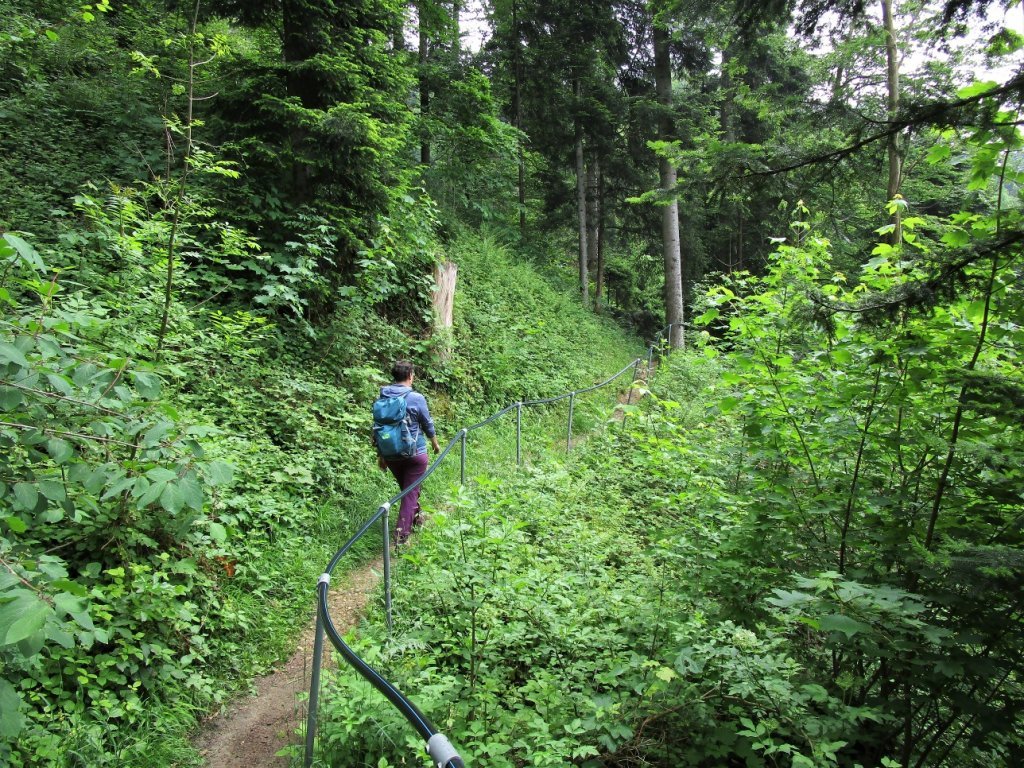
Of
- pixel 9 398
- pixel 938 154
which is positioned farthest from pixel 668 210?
pixel 9 398

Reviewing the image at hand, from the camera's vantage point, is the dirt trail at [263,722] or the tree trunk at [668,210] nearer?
the dirt trail at [263,722]

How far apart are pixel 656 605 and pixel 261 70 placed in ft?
28.2

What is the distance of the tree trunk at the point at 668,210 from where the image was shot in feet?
49.7

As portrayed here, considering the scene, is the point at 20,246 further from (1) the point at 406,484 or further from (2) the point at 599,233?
(2) the point at 599,233

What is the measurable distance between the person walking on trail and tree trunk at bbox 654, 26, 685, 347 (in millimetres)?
11136

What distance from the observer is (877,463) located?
355cm

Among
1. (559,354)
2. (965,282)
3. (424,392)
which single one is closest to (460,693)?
(965,282)

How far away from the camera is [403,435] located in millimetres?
5793

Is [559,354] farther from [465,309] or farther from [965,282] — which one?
[965,282]

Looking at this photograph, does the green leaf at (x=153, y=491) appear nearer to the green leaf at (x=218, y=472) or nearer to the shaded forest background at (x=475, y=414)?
the shaded forest background at (x=475, y=414)

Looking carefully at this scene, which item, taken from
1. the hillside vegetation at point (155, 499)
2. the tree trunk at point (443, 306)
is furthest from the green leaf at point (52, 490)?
the tree trunk at point (443, 306)

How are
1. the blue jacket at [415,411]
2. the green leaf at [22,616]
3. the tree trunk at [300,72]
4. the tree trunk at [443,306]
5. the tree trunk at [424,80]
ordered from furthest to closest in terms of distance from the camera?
the tree trunk at [424,80], the tree trunk at [443,306], the tree trunk at [300,72], the blue jacket at [415,411], the green leaf at [22,616]

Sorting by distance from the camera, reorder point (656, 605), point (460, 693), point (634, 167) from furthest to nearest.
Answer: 1. point (634, 167)
2. point (656, 605)
3. point (460, 693)

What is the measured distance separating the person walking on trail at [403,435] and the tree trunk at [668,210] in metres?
11.1
